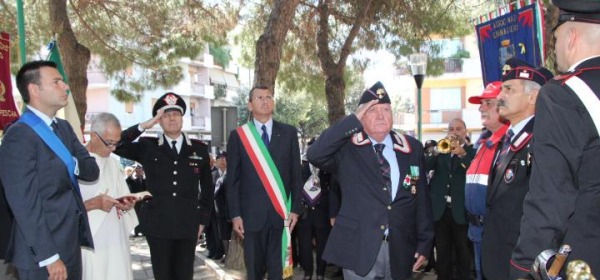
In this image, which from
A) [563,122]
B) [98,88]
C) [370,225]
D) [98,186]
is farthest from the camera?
[98,88]

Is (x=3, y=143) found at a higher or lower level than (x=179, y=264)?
higher

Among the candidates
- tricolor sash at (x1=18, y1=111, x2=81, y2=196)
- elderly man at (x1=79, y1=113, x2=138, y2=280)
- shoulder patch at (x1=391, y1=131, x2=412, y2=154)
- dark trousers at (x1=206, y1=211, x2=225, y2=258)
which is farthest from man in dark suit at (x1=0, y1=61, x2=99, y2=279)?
dark trousers at (x1=206, y1=211, x2=225, y2=258)

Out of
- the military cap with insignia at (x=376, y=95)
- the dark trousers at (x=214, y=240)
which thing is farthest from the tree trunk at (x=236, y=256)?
the military cap with insignia at (x=376, y=95)

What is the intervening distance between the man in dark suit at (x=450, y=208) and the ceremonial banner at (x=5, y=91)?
16.2ft

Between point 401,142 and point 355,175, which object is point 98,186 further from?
point 401,142

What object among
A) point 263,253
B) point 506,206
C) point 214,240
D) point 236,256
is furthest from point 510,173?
point 214,240

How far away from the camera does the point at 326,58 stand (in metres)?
12.5

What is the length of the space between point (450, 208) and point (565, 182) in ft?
16.0

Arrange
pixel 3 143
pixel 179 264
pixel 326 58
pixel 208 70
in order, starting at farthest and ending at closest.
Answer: pixel 208 70 < pixel 326 58 < pixel 179 264 < pixel 3 143

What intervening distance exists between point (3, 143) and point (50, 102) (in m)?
0.39

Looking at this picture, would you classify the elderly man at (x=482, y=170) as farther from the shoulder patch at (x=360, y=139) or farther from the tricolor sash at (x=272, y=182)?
the tricolor sash at (x=272, y=182)

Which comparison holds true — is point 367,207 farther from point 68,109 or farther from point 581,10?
point 68,109

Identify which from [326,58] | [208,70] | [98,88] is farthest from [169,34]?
[208,70]

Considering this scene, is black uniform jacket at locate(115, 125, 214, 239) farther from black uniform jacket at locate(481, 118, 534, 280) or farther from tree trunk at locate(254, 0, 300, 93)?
black uniform jacket at locate(481, 118, 534, 280)
